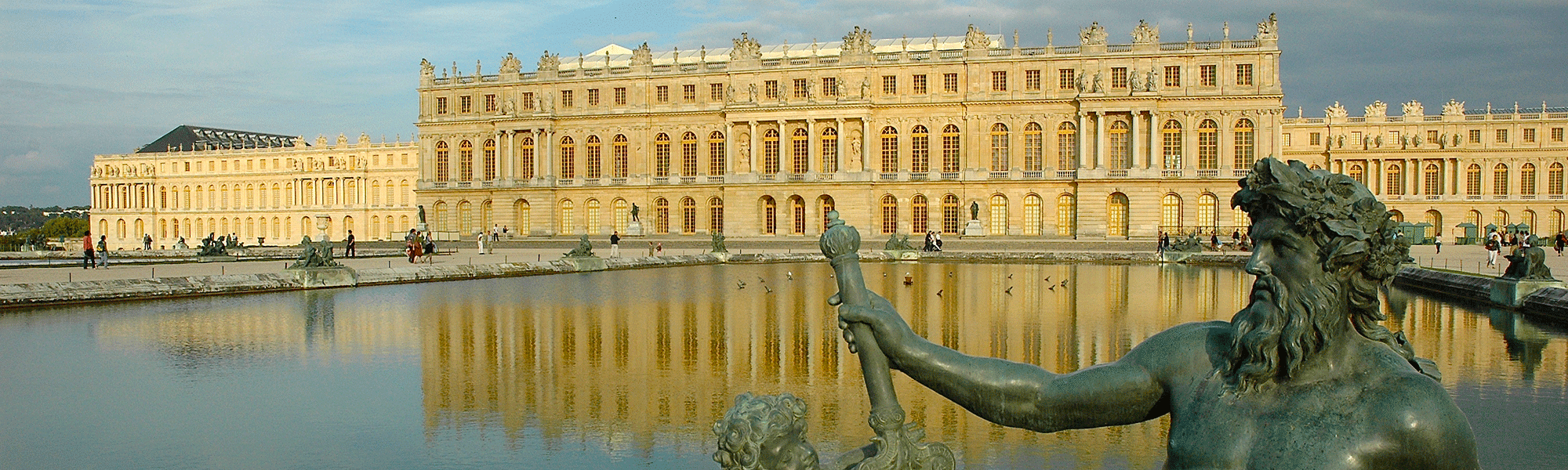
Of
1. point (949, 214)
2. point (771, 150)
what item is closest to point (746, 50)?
point (771, 150)

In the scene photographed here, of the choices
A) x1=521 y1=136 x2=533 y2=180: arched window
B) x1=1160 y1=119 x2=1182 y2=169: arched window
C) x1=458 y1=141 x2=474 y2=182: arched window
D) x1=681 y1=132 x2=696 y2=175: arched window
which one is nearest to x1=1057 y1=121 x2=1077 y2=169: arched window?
x1=1160 y1=119 x2=1182 y2=169: arched window

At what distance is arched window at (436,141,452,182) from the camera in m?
66.6

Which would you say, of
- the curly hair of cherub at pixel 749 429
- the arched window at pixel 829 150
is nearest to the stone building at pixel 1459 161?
the arched window at pixel 829 150

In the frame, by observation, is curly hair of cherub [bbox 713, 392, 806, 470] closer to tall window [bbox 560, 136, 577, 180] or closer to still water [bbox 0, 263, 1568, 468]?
still water [bbox 0, 263, 1568, 468]

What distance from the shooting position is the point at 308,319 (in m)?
16.6

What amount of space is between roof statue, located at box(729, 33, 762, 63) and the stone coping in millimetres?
20626

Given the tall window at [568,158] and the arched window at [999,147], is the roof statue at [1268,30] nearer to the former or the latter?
the arched window at [999,147]

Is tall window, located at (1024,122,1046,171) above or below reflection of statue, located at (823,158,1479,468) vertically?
above

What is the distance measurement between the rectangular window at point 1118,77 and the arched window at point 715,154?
2092 centimetres

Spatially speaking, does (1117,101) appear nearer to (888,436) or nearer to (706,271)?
(706,271)

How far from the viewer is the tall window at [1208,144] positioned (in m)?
54.0

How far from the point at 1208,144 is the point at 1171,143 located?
1.72m

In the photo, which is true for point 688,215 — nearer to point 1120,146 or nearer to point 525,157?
point 525,157

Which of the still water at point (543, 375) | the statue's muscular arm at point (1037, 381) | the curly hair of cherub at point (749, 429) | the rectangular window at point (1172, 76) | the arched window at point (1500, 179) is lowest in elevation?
the still water at point (543, 375)
